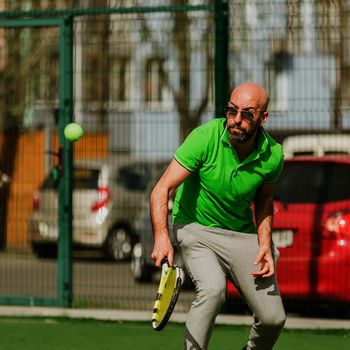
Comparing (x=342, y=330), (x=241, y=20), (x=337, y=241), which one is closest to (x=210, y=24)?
(x=241, y=20)

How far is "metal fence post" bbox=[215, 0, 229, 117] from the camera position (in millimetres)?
11578

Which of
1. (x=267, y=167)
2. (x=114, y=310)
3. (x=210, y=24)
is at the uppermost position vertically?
(x=210, y=24)

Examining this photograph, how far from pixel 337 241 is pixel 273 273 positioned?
398cm

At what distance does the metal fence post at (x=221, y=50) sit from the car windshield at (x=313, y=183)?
931 millimetres

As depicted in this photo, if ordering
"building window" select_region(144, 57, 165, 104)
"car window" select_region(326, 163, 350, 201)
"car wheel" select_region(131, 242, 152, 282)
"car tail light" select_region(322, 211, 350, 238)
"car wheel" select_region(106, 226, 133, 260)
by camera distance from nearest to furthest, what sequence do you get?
"car tail light" select_region(322, 211, 350, 238) → "car window" select_region(326, 163, 350, 201) → "building window" select_region(144, 57, 165, 104) → "car wheel" select_region(106, 226, 133, 260) → "car wheel" select_region(131, 242, 152, 282)

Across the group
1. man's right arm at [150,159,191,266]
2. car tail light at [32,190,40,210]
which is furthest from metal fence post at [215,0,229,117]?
man's right arm at [150,159,191,266]

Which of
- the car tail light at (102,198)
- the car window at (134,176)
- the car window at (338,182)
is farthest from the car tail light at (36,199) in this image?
the car window at (338,182)

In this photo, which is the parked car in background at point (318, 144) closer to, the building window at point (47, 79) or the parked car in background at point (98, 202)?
the parked car in background at point (98, 202)

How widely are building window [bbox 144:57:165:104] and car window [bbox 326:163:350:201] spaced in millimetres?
1663

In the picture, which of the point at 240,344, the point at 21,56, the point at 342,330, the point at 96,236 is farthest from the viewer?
the point at 21,56

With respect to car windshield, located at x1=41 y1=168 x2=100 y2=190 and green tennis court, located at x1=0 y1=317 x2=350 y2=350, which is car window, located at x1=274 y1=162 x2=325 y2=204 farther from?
car windshield, located at x1=41 y1=168 x2=100 y2=190

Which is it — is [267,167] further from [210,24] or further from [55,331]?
[210,24]

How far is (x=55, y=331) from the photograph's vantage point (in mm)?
10477

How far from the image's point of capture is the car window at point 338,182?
37.8 ft
